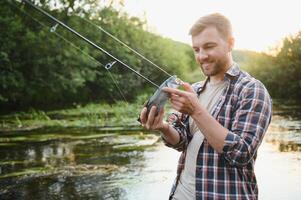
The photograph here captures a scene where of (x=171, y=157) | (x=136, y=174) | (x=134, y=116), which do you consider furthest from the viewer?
(x=134, y=116)

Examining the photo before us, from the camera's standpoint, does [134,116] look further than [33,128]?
Yes

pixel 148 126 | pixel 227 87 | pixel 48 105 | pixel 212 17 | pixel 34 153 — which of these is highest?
pixel 212 17

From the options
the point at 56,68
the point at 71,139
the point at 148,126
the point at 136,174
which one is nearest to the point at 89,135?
the point at 71,139

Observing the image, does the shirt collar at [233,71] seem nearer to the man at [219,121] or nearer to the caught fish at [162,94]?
the man at [219,121]

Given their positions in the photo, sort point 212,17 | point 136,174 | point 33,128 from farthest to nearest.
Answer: point 33,128
point 136,174
point 212,17

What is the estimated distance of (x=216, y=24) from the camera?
8.23 ft

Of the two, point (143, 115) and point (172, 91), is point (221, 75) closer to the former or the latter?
point (172, 91)

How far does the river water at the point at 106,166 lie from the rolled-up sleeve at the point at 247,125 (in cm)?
584

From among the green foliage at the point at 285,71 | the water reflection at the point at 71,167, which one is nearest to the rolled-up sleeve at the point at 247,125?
the water reflection at the point at 71,167

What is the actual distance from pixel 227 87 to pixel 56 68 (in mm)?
31591

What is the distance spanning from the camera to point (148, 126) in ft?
8.53

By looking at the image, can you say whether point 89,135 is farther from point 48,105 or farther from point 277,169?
point 48,105

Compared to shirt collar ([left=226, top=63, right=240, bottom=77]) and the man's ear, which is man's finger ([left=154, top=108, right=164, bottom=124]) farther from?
the man's ear

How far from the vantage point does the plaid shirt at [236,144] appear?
2328 millimetres
